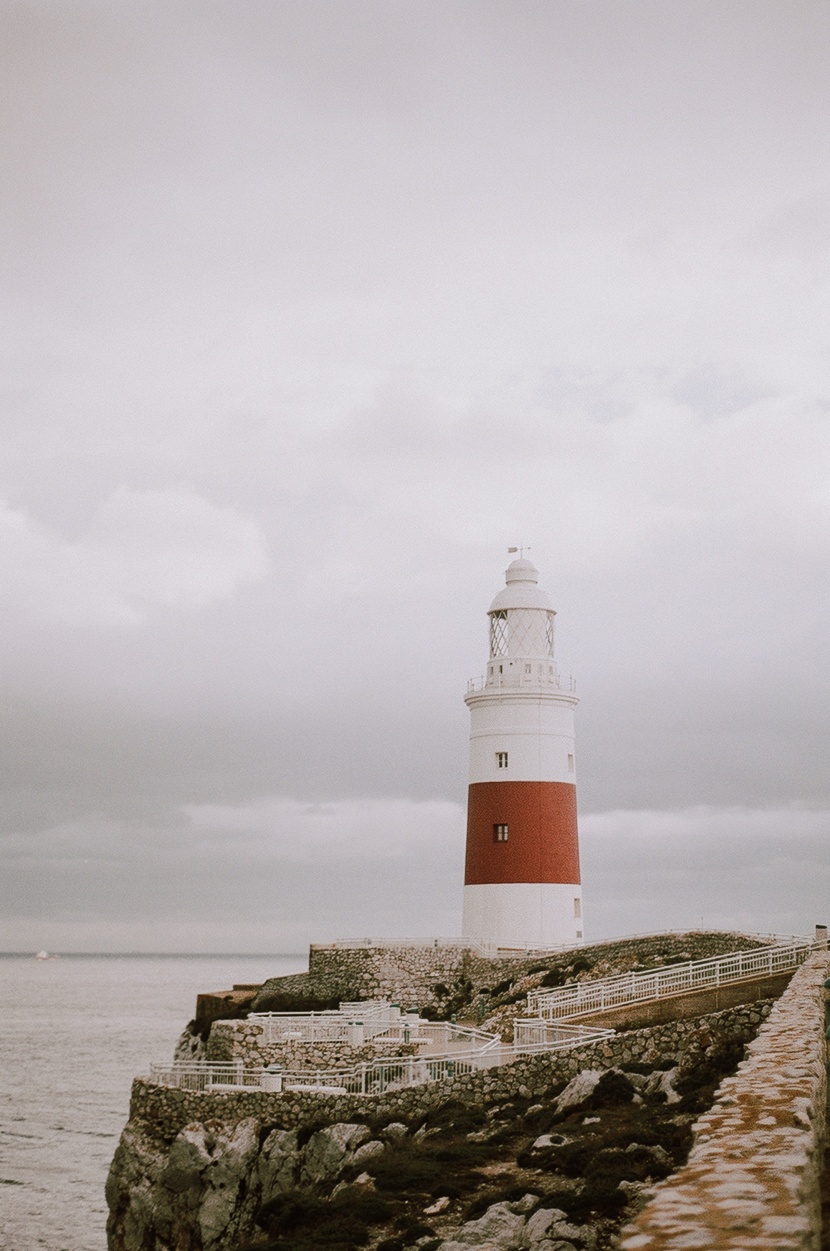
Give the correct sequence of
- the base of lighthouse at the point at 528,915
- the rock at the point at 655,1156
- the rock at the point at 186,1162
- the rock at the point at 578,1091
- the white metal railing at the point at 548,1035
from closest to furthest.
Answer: the rock at the point at 655,1156 < the rock at the point at 578,1091 < the rock at the point at 186,1162 < the white metal railing at the point at 548,1035 < the base of lighthouse at the point at 528,915

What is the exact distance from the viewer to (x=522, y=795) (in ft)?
135

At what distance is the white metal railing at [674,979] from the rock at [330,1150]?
7151mm

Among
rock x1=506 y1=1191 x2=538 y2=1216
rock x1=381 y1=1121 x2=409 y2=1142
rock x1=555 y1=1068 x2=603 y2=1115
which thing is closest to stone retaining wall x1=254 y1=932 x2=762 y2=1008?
rock x1=381 y1=1121 x2=409 y2=1142

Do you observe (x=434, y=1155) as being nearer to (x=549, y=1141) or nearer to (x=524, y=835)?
(x=549, y=1141)

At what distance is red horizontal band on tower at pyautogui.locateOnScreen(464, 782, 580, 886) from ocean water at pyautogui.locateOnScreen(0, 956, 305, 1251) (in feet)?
49.5

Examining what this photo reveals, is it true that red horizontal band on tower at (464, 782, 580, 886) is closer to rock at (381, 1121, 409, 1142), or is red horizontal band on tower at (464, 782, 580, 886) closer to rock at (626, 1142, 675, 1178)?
rock at (381, 1121, 409, 1142)

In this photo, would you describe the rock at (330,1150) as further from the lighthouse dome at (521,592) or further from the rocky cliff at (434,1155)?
the lighthouse dome at (521,592)

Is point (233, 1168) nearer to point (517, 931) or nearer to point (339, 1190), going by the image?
point (339, 1190)

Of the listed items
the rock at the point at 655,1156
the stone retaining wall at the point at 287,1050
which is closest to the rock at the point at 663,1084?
the rock at the point at 655,1156

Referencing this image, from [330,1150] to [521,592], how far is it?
26171 mm

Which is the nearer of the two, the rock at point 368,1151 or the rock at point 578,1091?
the rock at point 578,1091

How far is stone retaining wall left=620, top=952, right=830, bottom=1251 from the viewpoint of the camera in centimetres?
543

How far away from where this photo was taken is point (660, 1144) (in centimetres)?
1409

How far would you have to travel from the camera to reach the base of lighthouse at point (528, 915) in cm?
4031
